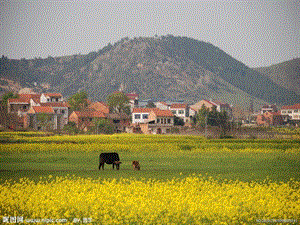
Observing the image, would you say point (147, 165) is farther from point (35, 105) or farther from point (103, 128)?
point (35, 105)

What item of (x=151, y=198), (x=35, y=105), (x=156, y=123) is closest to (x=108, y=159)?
(x=151, y=198)

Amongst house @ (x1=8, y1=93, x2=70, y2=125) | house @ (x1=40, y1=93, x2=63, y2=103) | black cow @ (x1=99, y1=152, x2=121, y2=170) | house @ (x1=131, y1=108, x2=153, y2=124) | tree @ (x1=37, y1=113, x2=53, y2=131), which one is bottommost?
black cow @ (x1=99, y1=152, x2=121, y2=170)

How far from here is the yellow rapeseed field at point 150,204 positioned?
2089 cm

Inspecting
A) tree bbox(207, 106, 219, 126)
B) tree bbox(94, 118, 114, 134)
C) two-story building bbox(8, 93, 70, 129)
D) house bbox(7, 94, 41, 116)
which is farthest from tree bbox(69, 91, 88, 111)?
tree bbox(207, 106, 219, 126)

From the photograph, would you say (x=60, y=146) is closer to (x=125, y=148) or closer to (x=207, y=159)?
(x=125, y=148)

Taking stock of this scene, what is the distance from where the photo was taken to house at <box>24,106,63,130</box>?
145m

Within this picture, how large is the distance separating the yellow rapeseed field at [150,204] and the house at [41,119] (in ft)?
384

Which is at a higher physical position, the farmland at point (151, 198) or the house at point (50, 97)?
the house at point (50, 97)

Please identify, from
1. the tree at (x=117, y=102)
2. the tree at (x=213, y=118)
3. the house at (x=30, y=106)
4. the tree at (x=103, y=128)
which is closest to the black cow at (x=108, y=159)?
the tree at (x=103, y=128)

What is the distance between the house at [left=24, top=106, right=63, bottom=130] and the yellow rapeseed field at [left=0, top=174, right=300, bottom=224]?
11717cm

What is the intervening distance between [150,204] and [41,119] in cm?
12760

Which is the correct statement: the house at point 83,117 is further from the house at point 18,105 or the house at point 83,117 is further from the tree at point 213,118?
the tree at point 213,118

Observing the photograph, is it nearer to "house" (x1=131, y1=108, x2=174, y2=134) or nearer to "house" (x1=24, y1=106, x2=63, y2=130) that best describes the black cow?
"house" (x1=131, y1=108, x2=174, y2=134)

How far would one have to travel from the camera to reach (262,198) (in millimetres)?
25047
